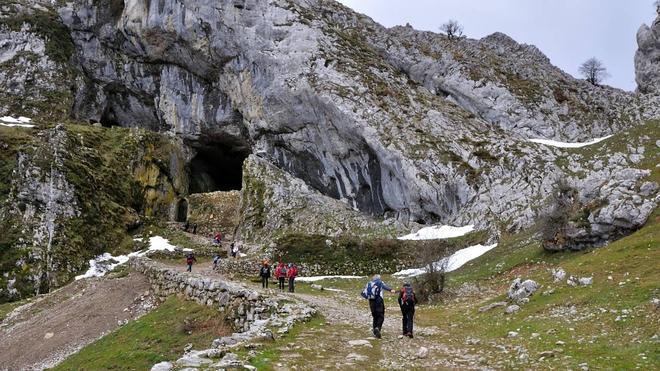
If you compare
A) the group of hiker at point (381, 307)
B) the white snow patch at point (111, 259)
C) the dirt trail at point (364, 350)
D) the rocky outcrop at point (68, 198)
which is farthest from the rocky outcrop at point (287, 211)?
the group of hiker at point (381, 307)

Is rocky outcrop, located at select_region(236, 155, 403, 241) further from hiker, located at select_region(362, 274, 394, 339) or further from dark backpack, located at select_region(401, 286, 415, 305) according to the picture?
hiker, located at select_region(362, 274, 394, 339)

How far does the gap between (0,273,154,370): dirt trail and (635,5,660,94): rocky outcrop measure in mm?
66901

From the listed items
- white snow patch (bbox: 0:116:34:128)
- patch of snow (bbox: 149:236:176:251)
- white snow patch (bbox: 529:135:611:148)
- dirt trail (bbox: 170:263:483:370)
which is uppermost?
white snow patch (bbox: 0:116:34:128)

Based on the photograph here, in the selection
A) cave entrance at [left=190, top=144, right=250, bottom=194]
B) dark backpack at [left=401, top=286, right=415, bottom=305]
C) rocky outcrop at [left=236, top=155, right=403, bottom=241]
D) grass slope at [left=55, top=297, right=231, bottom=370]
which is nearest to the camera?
dark backpack at [left=401, top=286, right=415, bottom=305]

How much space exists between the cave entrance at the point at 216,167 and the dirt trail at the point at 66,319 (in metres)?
43.9

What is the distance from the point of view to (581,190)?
31.2m

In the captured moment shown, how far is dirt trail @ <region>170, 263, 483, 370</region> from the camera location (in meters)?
11.7

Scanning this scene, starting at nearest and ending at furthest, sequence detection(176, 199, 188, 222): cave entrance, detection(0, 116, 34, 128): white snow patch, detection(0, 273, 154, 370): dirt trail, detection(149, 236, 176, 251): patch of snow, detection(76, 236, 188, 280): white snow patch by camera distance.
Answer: detection(0, 273, 154, 370): dirt trail < detection(76, 236, 188, 280): white snow patch < detection(149, 236, 176, 251): patch of snow < detection(0, 116, 34, 128): white snow patch < detection(176, 199, 188, 222): cave entrance

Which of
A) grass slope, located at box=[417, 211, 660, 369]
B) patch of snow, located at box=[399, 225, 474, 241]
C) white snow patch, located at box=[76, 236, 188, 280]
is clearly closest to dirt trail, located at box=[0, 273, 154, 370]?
white snow patch, located at box=[76, 236, 188, 280]

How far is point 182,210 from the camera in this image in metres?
67.0

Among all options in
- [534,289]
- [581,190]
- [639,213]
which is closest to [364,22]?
[581,190]

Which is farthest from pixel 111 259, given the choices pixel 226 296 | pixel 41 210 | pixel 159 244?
pixel 226 296

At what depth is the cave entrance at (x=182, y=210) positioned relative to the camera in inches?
2598

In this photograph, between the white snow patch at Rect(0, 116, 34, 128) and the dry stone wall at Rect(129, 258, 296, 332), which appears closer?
the dry stone wall at Rect(129, 258, 296, 332)
